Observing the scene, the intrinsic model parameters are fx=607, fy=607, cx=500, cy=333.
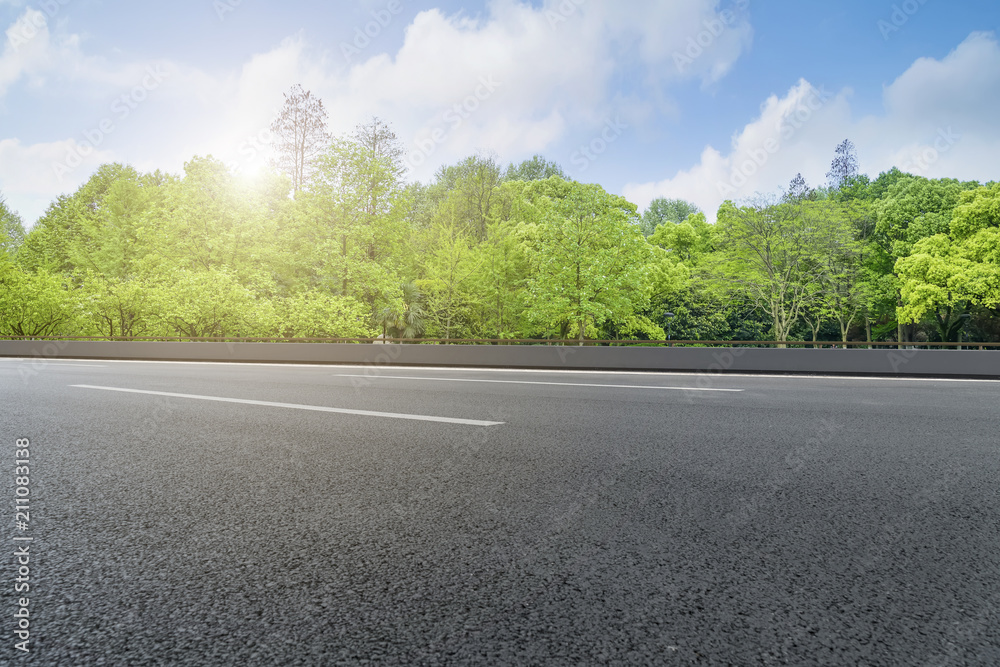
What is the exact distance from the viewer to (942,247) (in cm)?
3844

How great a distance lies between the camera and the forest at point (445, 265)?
1380 inches

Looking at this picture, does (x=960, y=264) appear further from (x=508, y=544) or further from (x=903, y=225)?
(x=508, y=544)

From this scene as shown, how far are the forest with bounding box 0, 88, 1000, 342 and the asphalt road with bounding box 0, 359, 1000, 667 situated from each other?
28.3 metres

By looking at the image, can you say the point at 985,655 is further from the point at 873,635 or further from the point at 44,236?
the point at 44,236

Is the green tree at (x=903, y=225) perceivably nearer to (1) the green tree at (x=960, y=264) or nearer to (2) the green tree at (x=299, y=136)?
(1) the green tree at (x=960, y=264)

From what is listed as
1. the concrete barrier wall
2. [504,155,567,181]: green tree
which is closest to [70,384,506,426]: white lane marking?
the concrete barrier wall

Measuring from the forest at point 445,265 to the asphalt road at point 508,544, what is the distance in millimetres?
28272

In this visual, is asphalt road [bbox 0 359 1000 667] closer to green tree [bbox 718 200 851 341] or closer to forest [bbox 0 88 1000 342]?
forest [bbox 0 88 1000 342]

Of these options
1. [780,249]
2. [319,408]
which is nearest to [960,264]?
[780,249]

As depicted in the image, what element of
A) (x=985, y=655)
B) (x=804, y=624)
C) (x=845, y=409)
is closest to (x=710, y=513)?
(x=804, y=624)

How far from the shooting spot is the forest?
35.1 m

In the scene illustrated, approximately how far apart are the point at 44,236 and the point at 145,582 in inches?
2375

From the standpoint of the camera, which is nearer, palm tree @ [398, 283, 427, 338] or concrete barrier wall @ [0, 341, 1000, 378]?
concrete barrier wall @ [0, 341, 1000, 378]

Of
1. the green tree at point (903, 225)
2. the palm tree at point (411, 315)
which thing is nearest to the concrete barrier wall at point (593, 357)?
the palm tree at point (411, 315)
